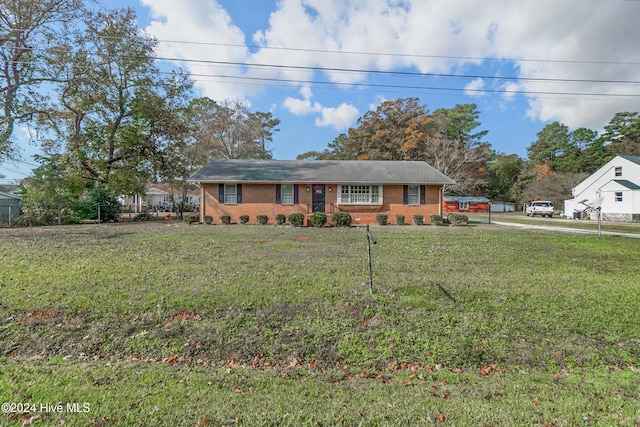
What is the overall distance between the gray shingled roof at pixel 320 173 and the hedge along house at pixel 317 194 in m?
0.06

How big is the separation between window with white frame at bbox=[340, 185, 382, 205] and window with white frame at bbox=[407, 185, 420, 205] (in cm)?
186

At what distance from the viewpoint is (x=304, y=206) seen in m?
17.8

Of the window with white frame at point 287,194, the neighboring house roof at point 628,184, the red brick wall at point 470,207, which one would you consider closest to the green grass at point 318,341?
the window with white frame at point 287,194

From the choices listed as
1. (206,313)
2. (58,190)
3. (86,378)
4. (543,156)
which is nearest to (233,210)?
(58,190)

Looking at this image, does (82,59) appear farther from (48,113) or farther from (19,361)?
(19,361)

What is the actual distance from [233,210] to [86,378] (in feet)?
49.0

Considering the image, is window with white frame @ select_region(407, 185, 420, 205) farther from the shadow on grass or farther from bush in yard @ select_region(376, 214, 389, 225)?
the shadow on grass

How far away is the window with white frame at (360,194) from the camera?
17.8m

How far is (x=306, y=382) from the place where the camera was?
116 inches

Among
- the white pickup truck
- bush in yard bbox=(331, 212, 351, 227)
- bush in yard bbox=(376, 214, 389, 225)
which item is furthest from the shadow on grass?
the white pickup truck

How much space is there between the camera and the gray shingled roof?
17.5m

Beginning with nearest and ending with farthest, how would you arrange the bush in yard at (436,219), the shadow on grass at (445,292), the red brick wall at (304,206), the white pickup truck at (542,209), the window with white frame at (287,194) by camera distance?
1. the shadow on grass at (445,292)
2. the bush in yard at (436,219)
3. the red brick wall at (304,206)
4. the window with white frame at (287,194)
5. the white pickup truck at (542,209)

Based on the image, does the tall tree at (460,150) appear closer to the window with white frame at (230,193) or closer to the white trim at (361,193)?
the white trim at (361,193)

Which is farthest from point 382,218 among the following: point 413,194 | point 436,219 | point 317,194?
point 317,194
